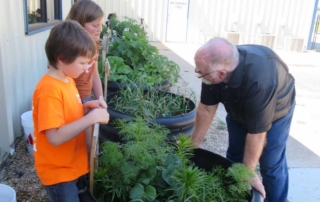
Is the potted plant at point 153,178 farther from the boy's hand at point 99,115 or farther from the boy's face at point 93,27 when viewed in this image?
the boy's face at point 93,27

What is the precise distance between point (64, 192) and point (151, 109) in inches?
53.8

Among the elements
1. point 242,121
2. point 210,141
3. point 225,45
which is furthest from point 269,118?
point 210,141

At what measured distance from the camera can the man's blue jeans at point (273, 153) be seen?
1993mm

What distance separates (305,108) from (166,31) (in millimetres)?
6838

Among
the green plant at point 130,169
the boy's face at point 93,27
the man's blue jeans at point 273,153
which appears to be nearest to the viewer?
the green plant at point 130,169

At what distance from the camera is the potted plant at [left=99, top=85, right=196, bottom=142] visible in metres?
2.36

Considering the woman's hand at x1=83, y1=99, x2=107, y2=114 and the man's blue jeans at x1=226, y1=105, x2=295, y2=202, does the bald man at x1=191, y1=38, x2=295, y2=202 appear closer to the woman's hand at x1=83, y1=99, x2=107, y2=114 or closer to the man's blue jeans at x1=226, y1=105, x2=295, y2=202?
the man's blue jeans at x1=226, y1=105, x2=295, y2=202

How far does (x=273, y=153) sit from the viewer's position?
203 centimetres

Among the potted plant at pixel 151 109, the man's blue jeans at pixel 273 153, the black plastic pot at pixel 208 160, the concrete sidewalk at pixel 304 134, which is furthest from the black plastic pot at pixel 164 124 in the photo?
the concrete sidewalk at pixel 304 134

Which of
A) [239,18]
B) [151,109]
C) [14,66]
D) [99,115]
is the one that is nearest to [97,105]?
[99,115]

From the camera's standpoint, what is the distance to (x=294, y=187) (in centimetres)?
272

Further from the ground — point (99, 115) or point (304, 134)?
point (99, 115)

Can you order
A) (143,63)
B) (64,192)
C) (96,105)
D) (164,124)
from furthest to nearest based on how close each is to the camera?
(143,63) → (164,124) → (96,105) → (64,192)

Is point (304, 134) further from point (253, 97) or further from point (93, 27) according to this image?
point (93, 27)
